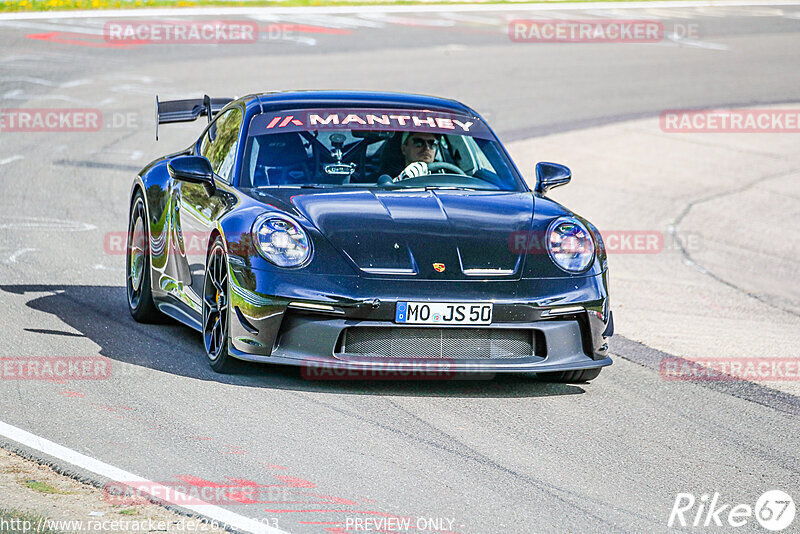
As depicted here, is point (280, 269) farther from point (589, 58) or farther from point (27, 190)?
point (589, 58)

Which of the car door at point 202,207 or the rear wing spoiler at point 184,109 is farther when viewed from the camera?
the rear wing spoiler at point 184,109

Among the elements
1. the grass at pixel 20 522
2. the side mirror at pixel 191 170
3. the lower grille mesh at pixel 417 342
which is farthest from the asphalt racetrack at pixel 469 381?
the side mirror at pixel 191 170

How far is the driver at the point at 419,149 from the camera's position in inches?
316

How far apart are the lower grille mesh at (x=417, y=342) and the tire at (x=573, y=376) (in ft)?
2.32

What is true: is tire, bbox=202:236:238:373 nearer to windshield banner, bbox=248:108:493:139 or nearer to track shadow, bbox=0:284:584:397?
track shadow, bbox=0:284:584:397

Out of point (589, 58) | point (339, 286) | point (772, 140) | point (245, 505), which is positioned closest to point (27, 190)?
point (339, 286)

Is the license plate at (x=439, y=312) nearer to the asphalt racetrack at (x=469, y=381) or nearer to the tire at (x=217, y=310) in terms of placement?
the asphalt racetrack at (x=469, y=381)

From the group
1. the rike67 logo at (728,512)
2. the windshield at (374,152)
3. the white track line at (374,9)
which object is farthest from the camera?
the white track line at (374,9)

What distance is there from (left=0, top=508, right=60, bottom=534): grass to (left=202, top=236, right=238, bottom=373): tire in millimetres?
2220

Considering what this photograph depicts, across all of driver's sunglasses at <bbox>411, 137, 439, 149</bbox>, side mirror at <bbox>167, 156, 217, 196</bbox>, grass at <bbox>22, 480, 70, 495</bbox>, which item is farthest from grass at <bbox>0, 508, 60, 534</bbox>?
driver's sunglasses at <bbox>411, 137, 439, 149</bbox>

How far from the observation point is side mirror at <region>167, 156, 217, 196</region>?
7.41 meters

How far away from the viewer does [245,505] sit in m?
4.95

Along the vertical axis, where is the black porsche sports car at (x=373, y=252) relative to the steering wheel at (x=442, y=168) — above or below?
below

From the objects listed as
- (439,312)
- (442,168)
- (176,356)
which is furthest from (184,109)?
(439,312)
